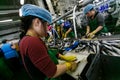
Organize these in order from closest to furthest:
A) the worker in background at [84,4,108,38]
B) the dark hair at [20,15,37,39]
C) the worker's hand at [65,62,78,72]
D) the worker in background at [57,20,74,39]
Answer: the dark hair at [20,15,37,39] → the worker's hand at [65,62,78,72] → the worker in background at [84,4,108,38] → the worker in background at [57,20,74,39]

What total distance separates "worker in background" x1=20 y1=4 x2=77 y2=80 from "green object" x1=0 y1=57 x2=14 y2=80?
271 millimetres

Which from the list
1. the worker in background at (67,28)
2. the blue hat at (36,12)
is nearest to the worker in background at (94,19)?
the worker in background at (67,28)

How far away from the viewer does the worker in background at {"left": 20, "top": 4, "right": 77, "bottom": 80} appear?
1.01 metres

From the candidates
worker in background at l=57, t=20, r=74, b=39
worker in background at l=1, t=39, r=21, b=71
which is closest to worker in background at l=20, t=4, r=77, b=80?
worker in background at l=1, t=39, r=21, b=71

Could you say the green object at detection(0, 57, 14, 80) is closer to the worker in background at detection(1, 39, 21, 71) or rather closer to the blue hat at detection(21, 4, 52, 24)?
the worker in background at detection(1, 39, 21, 71)

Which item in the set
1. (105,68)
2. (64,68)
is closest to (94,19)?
(105,68)

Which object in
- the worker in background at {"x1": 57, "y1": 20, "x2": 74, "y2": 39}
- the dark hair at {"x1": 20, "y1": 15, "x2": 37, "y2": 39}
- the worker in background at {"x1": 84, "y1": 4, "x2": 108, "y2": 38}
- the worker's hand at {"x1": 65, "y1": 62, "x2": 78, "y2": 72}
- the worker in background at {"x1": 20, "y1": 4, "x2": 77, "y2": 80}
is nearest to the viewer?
the worker in background at {"x1": 20, "y1": 4, "x2": 77, "y2": 80}

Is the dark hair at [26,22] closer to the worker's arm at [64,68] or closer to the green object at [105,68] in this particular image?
the worker's arm at [64,68]

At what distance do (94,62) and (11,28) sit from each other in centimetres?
280

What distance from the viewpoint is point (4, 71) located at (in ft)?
4.20

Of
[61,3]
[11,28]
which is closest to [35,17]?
[11,28]

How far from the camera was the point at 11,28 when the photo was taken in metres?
3.51

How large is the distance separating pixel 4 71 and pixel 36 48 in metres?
0.46

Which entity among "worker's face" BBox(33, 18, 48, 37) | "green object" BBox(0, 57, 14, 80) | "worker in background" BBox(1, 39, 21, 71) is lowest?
"green object" BBox(0, 57, 14, 80)
